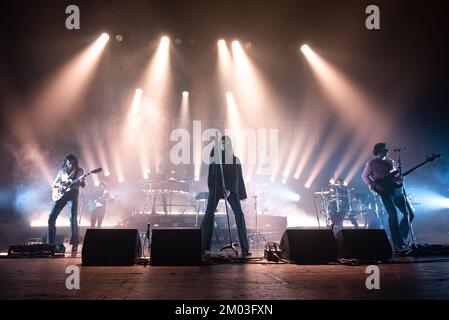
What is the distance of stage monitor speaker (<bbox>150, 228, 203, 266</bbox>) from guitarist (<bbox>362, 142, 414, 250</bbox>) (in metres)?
4.48

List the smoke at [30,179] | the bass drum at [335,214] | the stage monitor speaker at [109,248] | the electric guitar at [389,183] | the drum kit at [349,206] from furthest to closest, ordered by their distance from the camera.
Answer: the smoke at [30,179], the bass drum at [335,214], the drum kit at [349,206], the electric guitar at [389,183], the stage monitor speaker at [109,248]

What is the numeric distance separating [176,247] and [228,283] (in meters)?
1.50

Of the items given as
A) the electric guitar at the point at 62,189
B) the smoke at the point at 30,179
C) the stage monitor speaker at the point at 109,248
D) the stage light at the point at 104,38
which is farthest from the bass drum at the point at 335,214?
the smoke at the point at 30,179

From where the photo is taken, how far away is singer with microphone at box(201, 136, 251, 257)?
17.8ft

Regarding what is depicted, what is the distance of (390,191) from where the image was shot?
6.41 metres

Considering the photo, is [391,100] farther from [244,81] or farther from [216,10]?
[216,10]

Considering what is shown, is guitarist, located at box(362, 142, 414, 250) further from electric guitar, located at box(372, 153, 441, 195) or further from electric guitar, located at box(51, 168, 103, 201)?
electric guitar, located at box(51, 168, 103, 201)

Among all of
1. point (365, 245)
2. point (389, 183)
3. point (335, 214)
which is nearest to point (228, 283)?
point (365, 245)

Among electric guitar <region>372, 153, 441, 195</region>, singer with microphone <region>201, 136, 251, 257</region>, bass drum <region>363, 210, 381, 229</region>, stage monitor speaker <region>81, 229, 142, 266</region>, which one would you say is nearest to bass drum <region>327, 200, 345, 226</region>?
bass drum <region>363, 210, 381, 229</region>

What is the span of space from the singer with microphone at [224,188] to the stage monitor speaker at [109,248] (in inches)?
65.8

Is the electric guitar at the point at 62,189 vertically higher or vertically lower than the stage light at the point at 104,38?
lower

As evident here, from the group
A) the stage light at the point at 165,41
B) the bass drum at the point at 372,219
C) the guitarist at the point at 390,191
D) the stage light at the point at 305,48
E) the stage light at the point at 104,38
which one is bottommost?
the bass drum at the point at 372,219

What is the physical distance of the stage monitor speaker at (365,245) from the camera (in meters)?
4.17

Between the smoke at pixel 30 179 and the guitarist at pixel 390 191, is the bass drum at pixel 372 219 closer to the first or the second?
the guitarist at pixel 390 191
